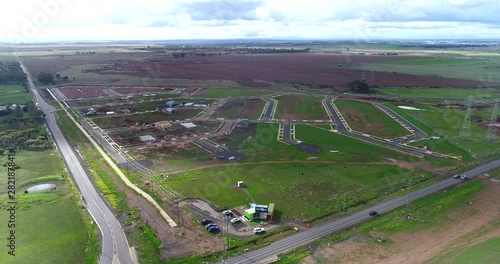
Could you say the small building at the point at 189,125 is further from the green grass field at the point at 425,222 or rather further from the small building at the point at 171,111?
the green grass field at the point at 425,222

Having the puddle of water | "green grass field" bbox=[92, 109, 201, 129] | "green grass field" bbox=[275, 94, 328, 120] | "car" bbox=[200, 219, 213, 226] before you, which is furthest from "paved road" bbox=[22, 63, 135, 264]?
"green grass field" bbox=[275, 94, 328, 120]

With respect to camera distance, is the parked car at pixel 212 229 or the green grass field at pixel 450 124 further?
the green grass field at pixel 450 124

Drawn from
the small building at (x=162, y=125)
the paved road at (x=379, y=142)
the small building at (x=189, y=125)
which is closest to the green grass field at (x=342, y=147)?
the paved road at (x=379, y=142)

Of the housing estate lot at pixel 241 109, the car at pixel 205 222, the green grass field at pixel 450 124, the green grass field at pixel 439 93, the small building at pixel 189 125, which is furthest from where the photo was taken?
the green grass field at pixel 439 93

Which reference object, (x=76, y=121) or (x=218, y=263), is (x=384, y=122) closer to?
→ (x=218, y=263)

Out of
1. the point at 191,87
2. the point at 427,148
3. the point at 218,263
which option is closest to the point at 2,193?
the point at 218,263

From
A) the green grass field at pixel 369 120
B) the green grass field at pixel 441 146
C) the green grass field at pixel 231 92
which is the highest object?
the green grass field at pixel 231 92

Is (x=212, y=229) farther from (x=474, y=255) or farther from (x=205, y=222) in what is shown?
(x=474, y=255)
